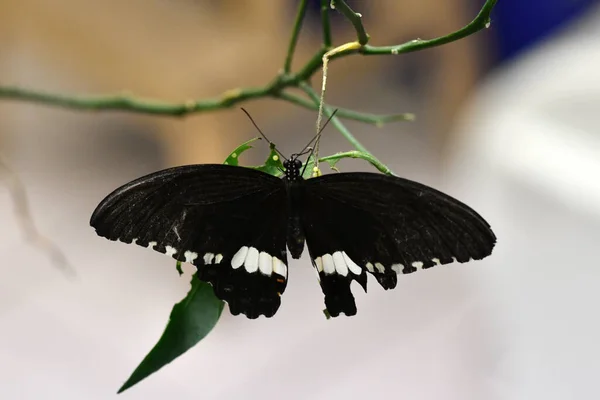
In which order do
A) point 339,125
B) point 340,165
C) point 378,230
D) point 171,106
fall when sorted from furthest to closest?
point 340,165 → point 171,106 → point 339,125 → point 378,230

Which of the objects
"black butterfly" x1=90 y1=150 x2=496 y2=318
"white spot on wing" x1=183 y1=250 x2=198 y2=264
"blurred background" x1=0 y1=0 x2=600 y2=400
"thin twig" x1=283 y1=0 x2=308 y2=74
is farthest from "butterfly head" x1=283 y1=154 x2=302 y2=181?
"blurred background" x1=0 y1=0 x2=600 y2=400

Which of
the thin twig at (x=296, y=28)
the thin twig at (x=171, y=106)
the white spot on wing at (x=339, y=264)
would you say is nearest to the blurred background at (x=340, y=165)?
the thin twig at (x=171, y=106)

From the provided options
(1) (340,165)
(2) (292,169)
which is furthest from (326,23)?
(1) (340,165)

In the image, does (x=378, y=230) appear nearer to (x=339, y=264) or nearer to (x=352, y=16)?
(x=339, y=264)

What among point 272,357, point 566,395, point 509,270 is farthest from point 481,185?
point 272,357

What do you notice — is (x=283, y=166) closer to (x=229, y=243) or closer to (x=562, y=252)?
(x=229, y=243)

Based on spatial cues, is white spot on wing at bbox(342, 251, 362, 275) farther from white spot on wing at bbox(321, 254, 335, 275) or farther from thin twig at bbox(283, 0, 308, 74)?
thin twig at bbox(283, 0, 308, 74)
